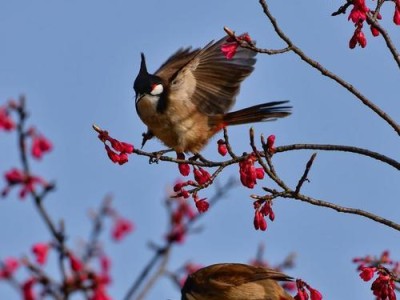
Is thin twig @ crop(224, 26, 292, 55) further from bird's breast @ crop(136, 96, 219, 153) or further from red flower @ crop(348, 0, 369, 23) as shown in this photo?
bird's breast @ crop(136, 96, 219, 153)

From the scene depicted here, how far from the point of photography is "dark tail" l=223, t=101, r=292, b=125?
5.40 m

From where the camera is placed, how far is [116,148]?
4.48 m

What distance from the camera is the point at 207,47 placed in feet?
20.6

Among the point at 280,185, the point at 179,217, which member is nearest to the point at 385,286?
the point at 280,185

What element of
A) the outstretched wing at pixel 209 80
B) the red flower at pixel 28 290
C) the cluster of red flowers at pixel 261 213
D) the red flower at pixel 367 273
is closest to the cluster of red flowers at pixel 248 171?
the cluster of red flowers at pixel 261 213

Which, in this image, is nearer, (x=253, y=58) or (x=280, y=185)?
(x=280, y=185)

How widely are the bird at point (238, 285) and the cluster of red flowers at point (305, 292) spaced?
398 millimetres

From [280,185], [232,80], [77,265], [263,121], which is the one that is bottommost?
Result: [280,185]

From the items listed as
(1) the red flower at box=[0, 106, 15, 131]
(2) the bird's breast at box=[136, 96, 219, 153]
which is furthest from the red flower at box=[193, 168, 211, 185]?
(1) the red flower at box=[0, 106, 15, 131]

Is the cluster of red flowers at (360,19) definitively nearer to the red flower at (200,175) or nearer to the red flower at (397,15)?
the red flower at (397,15)

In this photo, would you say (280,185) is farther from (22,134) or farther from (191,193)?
(22,134)

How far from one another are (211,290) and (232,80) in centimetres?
195

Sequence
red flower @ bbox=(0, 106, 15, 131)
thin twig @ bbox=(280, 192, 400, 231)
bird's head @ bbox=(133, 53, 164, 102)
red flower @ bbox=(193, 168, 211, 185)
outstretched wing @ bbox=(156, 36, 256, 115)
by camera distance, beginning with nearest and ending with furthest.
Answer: thin twig @ bbox=(280, 192, 400, 231) < red flower @ bbox=(193, 168, 211, 185) < outstretched wing @ bbox=(156, 36, 256, 115) < bird's head @ bbox=(133, 53, 164, 102) < red flower @ bbox=(0, 106, 15, 131)

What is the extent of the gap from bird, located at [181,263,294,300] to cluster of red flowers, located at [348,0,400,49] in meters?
1.24
